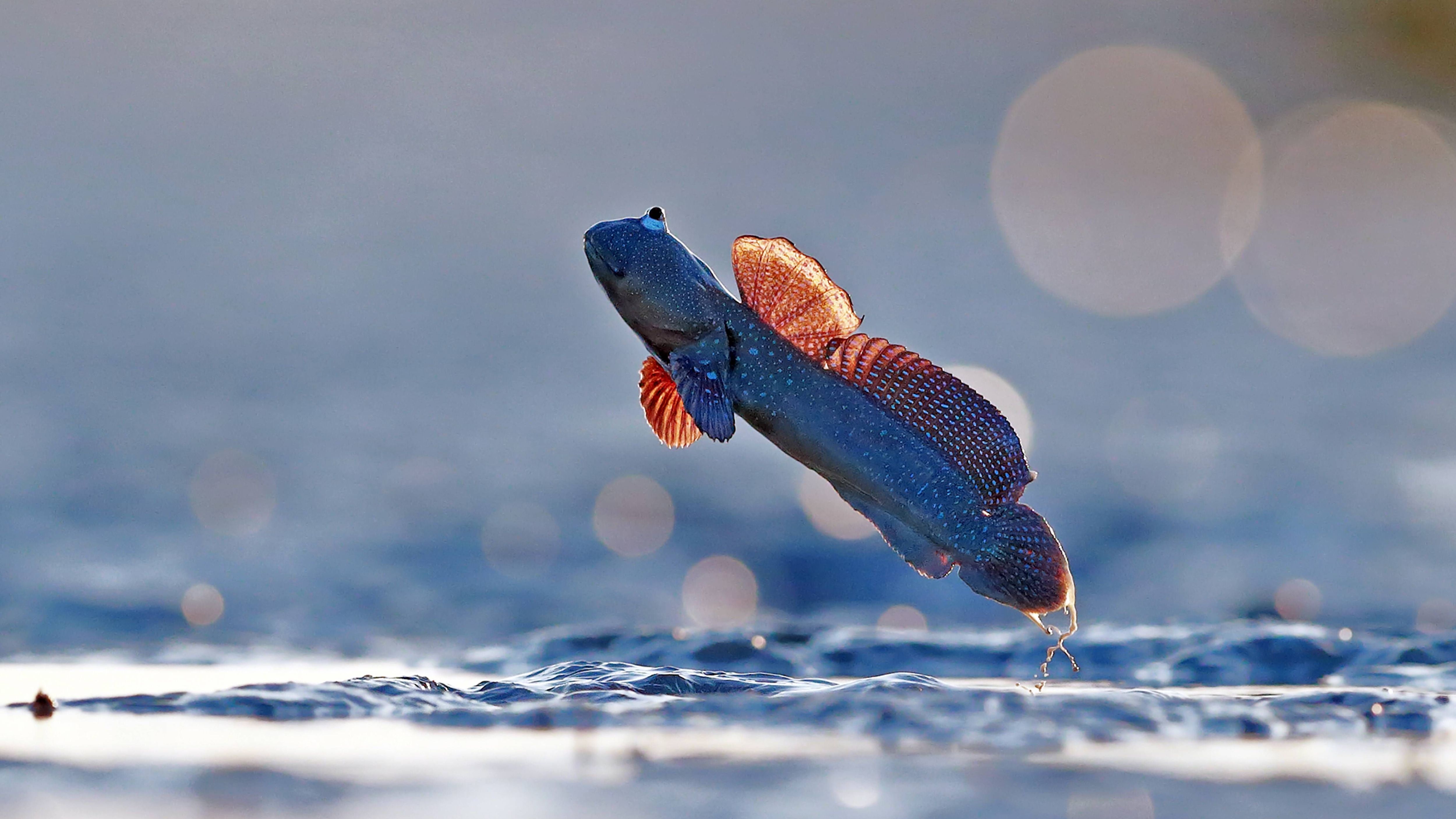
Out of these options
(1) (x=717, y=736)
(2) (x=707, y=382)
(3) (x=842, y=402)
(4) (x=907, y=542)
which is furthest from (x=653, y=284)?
(1) (x=717, y=736)

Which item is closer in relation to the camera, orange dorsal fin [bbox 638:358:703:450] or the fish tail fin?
the fish tail fin

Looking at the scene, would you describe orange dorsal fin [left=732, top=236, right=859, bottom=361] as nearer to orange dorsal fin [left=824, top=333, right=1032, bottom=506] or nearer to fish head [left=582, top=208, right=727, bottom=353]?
fish head [left=582, top=208, right=727, bottom=353]

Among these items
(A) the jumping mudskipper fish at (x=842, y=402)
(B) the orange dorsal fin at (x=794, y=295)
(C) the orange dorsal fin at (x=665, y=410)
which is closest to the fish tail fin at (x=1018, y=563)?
(A) the jumping mudskipper fish at (x=842, y=402)

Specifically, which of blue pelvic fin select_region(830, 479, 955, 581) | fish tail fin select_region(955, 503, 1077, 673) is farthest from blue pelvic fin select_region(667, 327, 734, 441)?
fish tail fin select_region(955, 503, 1077, 673)

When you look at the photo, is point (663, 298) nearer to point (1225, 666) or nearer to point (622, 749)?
point (622, 749)

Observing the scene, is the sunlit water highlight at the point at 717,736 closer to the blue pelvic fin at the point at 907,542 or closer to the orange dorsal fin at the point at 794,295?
the blue pelvic fin at the point at 907,542

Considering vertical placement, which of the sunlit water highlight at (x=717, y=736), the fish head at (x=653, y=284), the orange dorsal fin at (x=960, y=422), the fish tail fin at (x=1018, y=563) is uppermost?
the fish head at (x=653, y=284)

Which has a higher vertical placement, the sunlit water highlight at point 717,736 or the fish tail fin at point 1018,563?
the fish tail fin at point 1018,563

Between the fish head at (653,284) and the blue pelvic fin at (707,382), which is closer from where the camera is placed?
the blue pelvic fin at (707,382)
